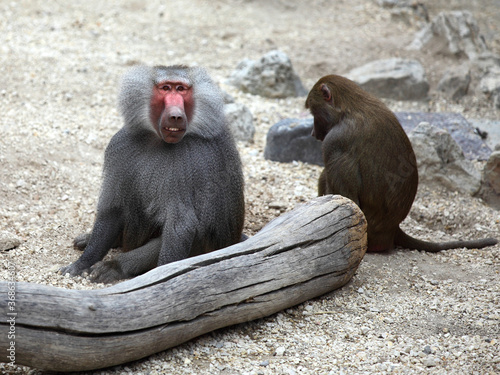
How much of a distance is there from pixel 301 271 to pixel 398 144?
125 centimetres

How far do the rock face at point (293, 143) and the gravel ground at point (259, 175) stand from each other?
0.33 feet

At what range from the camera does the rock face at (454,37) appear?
25.8 ft

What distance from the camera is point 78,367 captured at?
2.53 m

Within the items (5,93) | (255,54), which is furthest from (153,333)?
(255,54)

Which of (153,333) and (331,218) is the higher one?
(331,218)

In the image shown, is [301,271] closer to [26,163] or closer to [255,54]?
[26,163]

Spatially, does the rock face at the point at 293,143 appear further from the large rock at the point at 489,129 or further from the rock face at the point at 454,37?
the rock face at the point at 454,37

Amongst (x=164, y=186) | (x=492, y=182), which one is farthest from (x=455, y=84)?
(x=164, y=186)

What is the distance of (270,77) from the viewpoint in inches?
263

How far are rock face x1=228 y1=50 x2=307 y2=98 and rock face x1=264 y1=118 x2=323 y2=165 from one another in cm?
134

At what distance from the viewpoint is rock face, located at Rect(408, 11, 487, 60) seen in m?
7.85

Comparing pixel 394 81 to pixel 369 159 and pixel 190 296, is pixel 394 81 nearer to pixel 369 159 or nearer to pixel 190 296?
pixel 369 159

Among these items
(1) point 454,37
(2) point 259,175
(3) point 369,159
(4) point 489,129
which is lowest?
(2) point 259,175

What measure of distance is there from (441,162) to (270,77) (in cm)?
237
